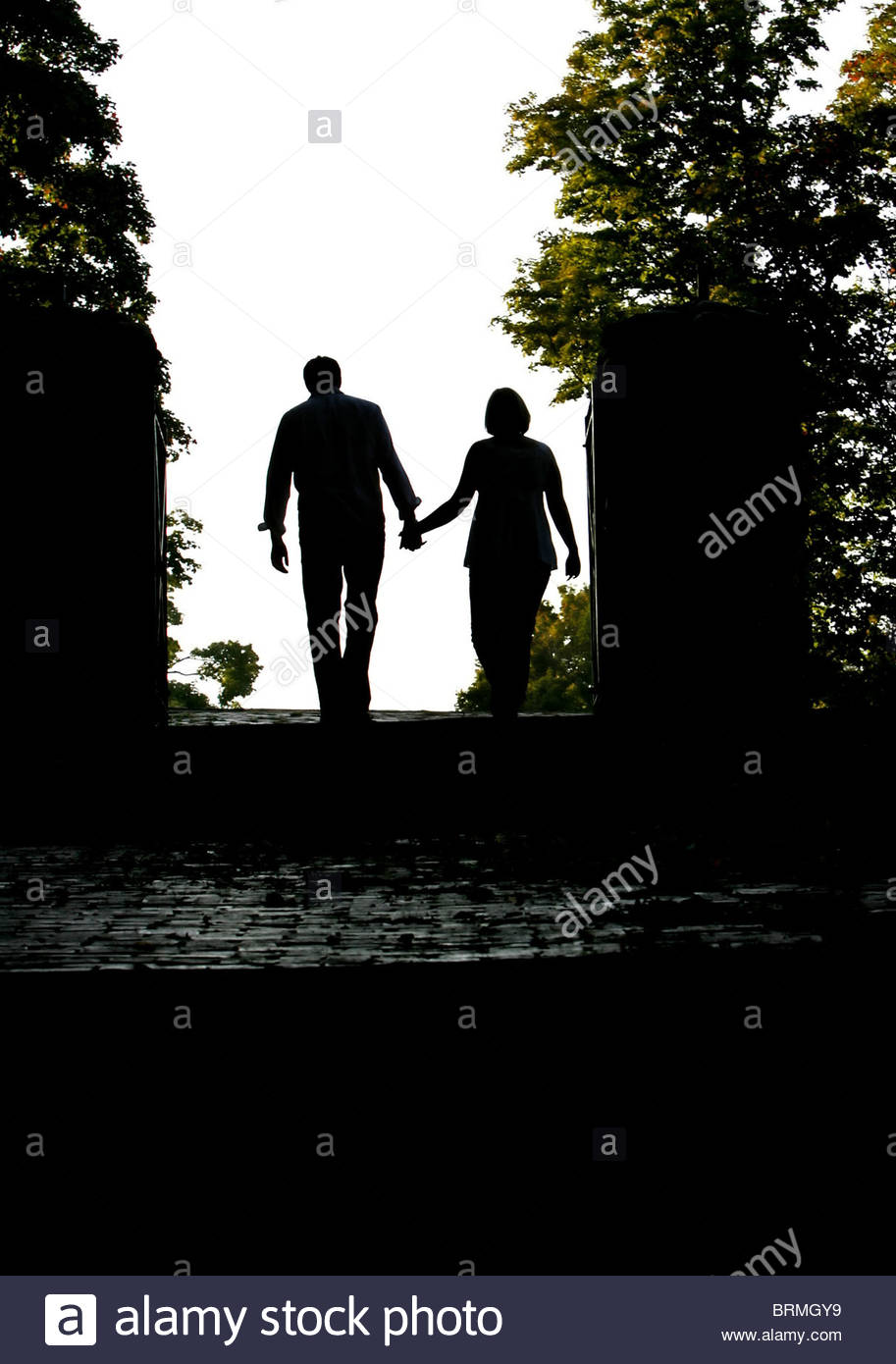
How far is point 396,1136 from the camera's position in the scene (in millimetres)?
6074

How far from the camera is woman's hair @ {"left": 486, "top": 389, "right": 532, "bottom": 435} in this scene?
342 inches

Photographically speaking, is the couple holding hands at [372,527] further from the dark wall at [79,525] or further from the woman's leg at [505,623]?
the dark wall at [79,525]

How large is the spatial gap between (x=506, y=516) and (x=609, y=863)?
2580mm

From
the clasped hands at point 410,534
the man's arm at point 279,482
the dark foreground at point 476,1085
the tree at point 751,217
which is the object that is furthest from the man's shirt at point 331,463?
the tree at point 751,217

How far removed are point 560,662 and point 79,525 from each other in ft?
219

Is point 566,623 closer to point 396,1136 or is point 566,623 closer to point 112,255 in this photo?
point 112,255

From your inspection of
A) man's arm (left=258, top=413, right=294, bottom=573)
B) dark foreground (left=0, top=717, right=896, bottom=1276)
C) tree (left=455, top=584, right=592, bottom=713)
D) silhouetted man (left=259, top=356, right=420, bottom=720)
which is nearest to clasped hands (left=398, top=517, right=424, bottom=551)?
silhouetted man (left=259, top=356, right=420, bottom=720)

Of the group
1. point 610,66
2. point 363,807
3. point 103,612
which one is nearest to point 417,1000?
point 363,807

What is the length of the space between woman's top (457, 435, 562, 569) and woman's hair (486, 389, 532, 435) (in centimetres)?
6

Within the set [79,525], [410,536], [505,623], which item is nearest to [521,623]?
[505,623]

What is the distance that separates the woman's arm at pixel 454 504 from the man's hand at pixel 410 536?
1.1 inches

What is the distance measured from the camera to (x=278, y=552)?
8.92 m

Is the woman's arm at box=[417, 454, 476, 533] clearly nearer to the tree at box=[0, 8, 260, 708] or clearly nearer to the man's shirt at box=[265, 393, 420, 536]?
the man's shirt at box=[265, 393, 420, 536]

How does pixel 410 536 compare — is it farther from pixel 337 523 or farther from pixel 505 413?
pixel 505 413
